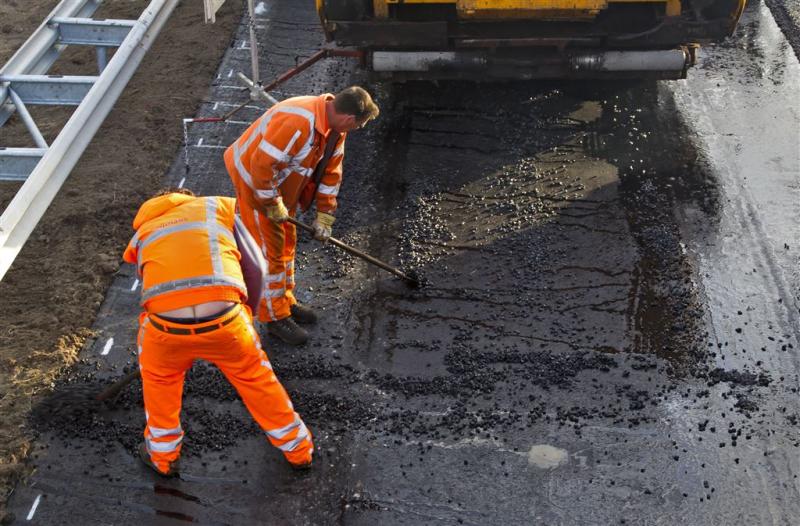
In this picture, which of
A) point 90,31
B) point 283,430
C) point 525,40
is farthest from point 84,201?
point 525,40

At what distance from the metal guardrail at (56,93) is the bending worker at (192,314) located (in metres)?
1.10

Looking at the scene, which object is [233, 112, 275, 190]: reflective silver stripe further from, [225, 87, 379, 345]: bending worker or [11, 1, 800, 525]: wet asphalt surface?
[11, 1, 800, 525]: wet asphalt surface

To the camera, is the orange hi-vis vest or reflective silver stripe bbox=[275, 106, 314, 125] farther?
reflective silver stripe bbox=[275, 106, 314, 125]

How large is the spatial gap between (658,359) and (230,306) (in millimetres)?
2620

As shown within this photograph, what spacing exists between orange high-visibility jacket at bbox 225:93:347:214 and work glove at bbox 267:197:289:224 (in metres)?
0.03

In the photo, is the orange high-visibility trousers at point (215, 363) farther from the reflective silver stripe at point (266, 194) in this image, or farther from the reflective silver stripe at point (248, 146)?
the reflective silver stripe at point (248, 146)

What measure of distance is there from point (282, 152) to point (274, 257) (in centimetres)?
76

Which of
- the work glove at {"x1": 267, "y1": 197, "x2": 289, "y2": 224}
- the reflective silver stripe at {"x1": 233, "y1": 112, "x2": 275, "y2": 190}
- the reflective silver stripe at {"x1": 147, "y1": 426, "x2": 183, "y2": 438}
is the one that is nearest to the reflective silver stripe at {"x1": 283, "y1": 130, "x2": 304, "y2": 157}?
the reflective silver stripe at {"x1": 233, "y1": 112, "x2": 275, "y2": 190}

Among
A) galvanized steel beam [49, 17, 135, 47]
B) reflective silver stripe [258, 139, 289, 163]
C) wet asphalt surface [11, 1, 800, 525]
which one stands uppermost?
reflective silver stripe [258, 139, 289, 163]

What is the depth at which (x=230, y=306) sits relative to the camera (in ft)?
12.6

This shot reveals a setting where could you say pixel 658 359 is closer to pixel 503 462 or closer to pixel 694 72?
pixel 503 462

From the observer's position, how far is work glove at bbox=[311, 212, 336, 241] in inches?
200

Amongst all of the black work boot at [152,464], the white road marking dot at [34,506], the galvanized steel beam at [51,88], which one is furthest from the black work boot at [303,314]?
the galvanized steel beam at [51,88]

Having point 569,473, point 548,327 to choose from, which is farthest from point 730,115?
point 569,473
